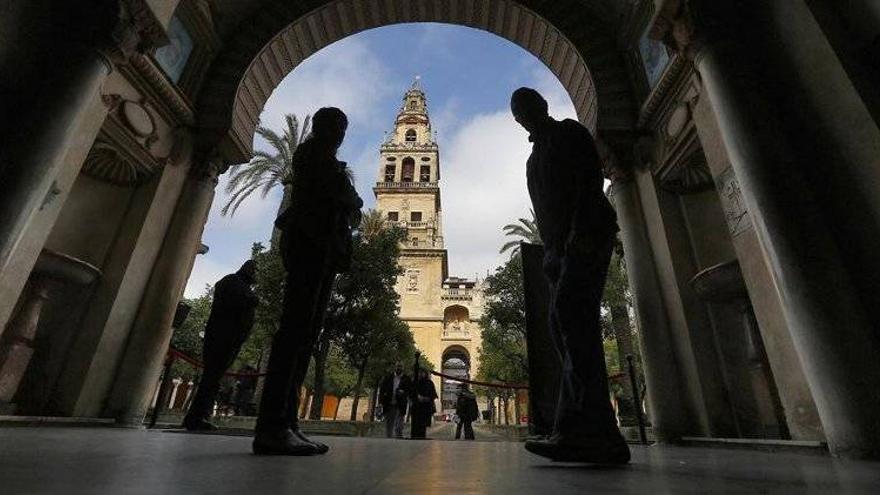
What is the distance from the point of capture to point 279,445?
6.95 feet

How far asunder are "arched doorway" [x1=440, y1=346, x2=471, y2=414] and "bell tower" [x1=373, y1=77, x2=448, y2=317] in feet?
19.9

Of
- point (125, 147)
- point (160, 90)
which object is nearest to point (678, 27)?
point (160, 90)

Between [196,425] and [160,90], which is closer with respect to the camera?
[196,425]

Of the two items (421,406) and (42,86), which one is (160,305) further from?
(421,406)

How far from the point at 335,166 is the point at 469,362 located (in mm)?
41277

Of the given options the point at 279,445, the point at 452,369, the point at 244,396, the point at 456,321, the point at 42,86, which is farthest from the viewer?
the point at 452,369

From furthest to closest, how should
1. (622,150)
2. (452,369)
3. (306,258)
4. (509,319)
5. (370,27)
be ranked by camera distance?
1. (452,369)
2. (509,319)
3. (370,27)
4. (622,150)
5. (306,258)

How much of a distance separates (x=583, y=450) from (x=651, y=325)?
16.6 feet

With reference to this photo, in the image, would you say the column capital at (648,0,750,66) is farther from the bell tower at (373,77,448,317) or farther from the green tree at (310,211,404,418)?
the bell tower at (373,77,448,317)

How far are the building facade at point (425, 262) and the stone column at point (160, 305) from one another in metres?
29.5

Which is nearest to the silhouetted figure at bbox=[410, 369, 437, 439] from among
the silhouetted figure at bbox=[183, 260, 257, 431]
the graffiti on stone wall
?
the silhouetted figure at bbox=[183, 260, 257, 431]

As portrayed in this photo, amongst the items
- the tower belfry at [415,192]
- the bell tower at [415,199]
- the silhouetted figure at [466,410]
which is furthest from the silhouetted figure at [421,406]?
the tower belfry at [415,192]

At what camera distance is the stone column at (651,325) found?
5.83 meters

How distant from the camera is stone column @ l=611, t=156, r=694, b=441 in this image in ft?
19.1
